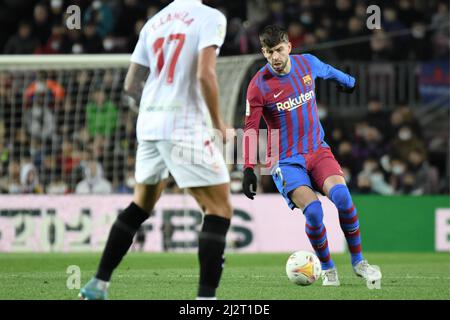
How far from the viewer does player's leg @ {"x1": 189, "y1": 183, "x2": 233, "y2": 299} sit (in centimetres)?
611

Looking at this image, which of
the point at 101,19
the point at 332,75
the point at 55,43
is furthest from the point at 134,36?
the point at 332,75

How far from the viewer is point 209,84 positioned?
6051 mm

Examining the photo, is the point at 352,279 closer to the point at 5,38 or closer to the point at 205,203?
the point at 205,203

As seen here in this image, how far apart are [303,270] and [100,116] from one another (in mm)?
8655

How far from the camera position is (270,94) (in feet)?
28.6

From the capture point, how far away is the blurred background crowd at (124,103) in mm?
16156

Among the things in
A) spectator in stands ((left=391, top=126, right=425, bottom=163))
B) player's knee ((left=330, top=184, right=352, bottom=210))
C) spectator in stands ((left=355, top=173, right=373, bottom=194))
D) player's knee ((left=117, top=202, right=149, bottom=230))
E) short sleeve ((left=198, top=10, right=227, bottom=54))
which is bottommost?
spectator in stands ((left=355, top=173, right=373, bottom=194))

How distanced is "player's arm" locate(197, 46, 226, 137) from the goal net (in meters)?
9.34

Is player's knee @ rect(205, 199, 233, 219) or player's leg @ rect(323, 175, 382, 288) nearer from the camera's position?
player's knee @ rect(205, 199, 233, 219)

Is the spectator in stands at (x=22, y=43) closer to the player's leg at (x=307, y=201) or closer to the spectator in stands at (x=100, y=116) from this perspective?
the spectator in stands at (x=100, y=116)

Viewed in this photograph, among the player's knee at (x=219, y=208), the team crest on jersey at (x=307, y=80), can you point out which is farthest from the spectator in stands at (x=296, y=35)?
the player's knee at (x=219, y=208)

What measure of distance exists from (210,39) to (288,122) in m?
2.73

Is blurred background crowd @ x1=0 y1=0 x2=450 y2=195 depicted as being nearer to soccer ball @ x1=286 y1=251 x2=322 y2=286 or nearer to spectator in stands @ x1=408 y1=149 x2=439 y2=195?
spectator in stands @ x1=408 y1=149 x2=439 y2=195

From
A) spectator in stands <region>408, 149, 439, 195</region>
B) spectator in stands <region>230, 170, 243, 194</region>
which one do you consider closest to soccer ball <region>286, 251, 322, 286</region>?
spectator in stands <region>230, 170, 243, 194</region>
